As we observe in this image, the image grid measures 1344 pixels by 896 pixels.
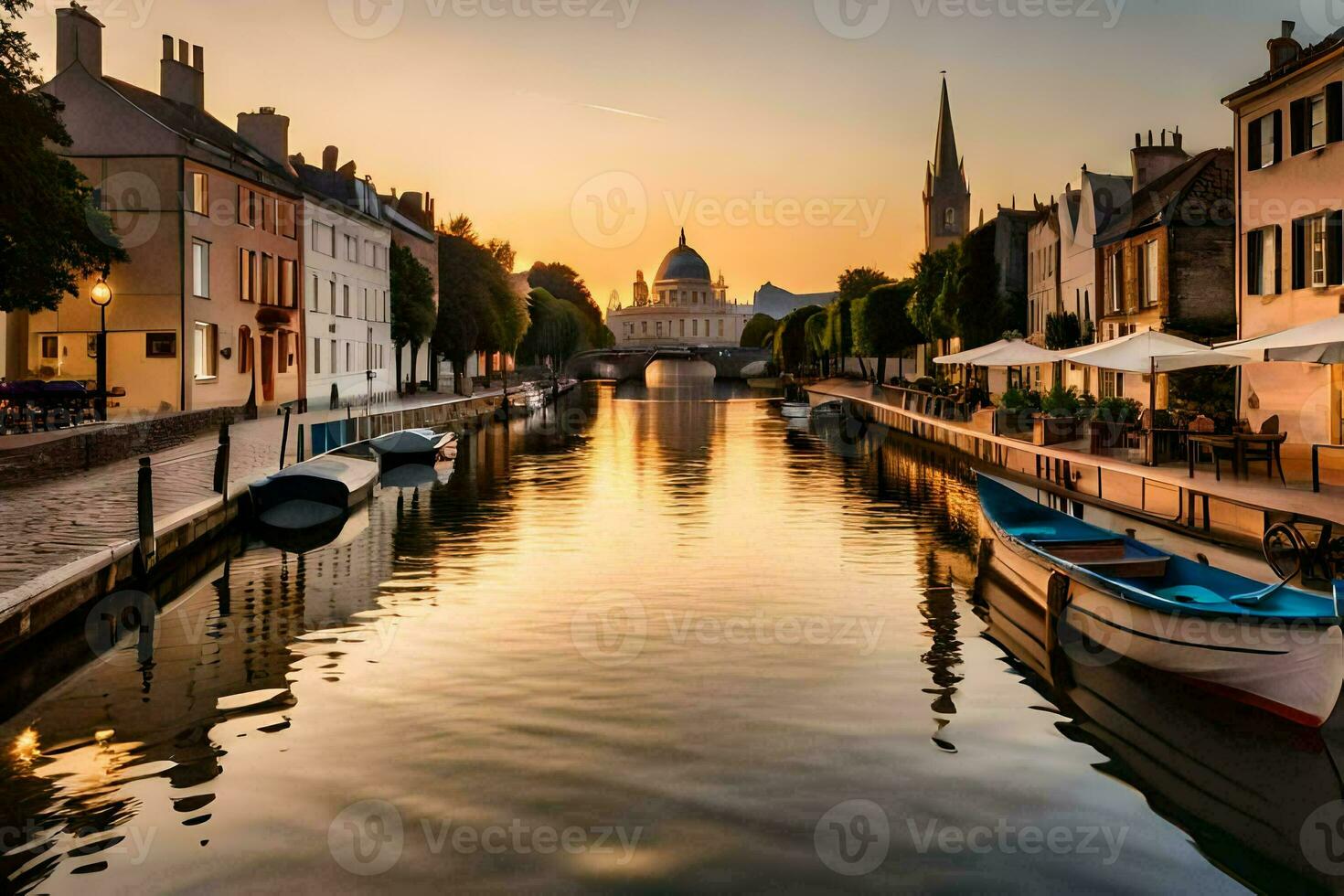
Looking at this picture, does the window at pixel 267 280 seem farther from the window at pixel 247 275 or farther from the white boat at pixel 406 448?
the white boat at pixel 406 448

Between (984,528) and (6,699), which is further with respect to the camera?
(984,528)

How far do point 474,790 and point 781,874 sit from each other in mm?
2942

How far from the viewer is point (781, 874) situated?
852cm

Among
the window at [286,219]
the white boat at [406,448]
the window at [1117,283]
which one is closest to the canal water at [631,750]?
the white boat at [406,448]

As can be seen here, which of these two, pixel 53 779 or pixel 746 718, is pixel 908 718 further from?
pixel 53 779

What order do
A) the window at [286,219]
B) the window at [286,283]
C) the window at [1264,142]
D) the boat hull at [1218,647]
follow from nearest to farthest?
the boat hull at [1218,647]
the window at [1264,142]
the window at [286,219]
the window at [286,283]

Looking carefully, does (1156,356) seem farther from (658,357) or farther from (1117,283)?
(658,357)

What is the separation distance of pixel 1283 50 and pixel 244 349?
39.1 m

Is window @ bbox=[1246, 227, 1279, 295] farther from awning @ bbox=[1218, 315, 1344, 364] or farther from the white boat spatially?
the white boat

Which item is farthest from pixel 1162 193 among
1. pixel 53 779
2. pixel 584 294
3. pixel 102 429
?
pixel 584 294

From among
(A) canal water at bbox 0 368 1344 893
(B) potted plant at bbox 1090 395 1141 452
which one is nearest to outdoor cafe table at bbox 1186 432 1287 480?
(B) potted plant at bbox 1090 395 1141 452

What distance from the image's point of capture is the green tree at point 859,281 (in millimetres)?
137250

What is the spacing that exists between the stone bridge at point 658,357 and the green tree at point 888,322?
7682cm

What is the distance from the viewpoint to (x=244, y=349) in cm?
4928
